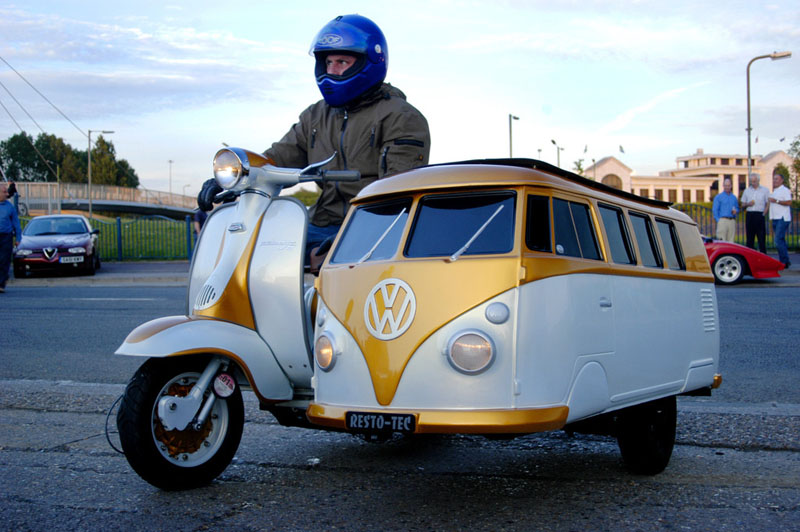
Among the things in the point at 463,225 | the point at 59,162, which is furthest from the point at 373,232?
the point at 59,162

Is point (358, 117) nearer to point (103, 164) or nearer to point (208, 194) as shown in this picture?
point (208, 194)

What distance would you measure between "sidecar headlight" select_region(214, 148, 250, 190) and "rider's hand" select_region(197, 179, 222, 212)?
0.16 meters

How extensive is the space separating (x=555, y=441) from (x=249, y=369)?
1960 millimetres

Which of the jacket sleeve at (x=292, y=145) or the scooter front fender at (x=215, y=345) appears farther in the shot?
the jacket sleeve at (x=292, y=145)

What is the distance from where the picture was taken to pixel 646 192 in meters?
80.6

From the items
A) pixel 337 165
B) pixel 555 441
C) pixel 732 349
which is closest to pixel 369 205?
pixel 337 165

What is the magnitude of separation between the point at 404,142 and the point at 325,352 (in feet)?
4.81

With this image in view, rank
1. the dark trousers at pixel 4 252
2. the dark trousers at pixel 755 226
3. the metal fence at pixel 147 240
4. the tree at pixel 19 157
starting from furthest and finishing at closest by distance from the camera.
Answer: the tree at pixel 19 157
the metal fence at pixel 147 240
the dark trousers at pixel 755 226
the dark trousers at pixel 4 252

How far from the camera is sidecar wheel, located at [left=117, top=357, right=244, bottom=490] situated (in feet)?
11.5

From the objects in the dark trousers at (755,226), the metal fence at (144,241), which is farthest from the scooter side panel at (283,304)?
the metal fence at (144,241)

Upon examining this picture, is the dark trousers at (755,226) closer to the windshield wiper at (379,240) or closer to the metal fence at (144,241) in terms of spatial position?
the windshield wiper at (379,240)

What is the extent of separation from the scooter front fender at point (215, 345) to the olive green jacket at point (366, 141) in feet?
3.23

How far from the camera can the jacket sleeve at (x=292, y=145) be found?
5.00m

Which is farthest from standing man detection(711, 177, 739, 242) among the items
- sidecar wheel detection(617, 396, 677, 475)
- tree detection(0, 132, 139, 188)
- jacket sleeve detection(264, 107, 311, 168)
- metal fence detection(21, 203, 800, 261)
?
tree detection(0, 132, 139, 188)
